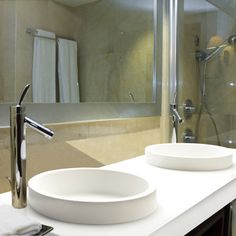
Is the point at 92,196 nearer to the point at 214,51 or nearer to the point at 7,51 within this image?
the point at 7,51

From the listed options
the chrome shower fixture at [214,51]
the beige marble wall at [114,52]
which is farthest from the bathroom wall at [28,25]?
the chrome shower fixture at [214,51]

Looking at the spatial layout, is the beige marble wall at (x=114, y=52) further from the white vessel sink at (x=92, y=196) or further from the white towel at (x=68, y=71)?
the white vessel sink at (x=92, y=196)

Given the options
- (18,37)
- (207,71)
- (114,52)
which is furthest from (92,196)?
(207,71)

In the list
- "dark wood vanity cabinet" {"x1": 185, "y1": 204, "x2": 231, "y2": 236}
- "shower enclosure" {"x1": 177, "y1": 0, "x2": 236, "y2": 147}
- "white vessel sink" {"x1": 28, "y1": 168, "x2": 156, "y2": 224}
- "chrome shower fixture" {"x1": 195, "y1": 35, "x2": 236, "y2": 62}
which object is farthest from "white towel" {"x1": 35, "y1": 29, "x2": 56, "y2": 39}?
"chrome shower fixture" {"x1": 195, "y1": 35, "x2": 236, "y2": 62}

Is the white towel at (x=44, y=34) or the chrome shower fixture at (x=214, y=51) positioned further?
the chrome shower fixture at (x=214, y=51)

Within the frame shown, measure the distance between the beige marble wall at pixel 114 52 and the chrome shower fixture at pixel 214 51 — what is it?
0.39 m

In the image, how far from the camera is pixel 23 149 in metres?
0.86

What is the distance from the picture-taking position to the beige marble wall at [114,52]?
1384 millimetres

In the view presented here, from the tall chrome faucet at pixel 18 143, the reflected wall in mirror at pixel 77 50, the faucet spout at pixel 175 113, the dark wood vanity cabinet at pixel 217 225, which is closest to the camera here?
the tall chrome faucet at pixel 18 143

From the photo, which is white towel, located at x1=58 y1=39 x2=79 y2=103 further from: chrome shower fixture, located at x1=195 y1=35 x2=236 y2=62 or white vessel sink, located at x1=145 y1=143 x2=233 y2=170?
chrome shower fixture, located at x1=195 y1=35 x2=236 y2=62

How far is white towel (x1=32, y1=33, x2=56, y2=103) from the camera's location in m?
1.17

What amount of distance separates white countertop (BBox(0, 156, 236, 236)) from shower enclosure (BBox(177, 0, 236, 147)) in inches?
28.1

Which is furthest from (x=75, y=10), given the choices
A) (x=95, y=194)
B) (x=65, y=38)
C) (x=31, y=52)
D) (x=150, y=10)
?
(x=95, y=194)

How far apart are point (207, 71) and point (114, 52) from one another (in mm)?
778
